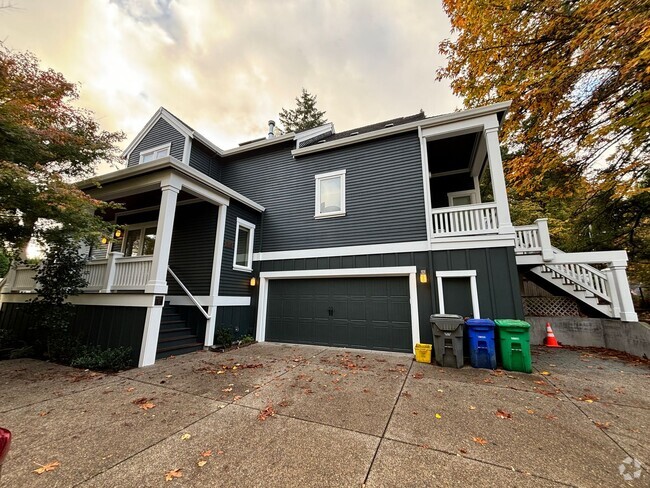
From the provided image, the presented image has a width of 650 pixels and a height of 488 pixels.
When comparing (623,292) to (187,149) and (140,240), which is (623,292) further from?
(140,240)

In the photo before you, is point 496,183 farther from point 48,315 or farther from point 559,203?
point 48,315

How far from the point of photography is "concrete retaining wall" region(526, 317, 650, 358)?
6082 millimetres

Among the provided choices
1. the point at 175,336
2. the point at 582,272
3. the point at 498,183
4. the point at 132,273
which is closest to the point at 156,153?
the point at 132,273

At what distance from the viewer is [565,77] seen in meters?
6.77

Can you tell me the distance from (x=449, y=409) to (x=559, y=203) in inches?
553

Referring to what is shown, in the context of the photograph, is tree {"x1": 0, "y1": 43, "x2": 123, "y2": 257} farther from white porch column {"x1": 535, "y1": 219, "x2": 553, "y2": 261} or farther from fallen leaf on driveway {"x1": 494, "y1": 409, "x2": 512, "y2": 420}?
white porch column {"x1": 535, "y1": 219, "x2": 553, "y2": 261}

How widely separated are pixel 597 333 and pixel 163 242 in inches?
457

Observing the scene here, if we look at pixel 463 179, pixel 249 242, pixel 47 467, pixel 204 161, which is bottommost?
pixel 47 467

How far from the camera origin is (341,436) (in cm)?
286

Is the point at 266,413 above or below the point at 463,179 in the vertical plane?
below

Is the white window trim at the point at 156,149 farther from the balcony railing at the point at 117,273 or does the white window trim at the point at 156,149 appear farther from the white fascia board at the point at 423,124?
the balcony railing at the point at 117,273

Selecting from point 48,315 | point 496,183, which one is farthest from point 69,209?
point 496,183

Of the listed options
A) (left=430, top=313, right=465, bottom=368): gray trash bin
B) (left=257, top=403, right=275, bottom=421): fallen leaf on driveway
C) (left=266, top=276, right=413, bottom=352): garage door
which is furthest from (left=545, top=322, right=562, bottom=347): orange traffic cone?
(left=257, top=403, right=275, bottom=421): fallen leaf on driveway

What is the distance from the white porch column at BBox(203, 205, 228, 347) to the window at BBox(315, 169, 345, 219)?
2915 millimetres
